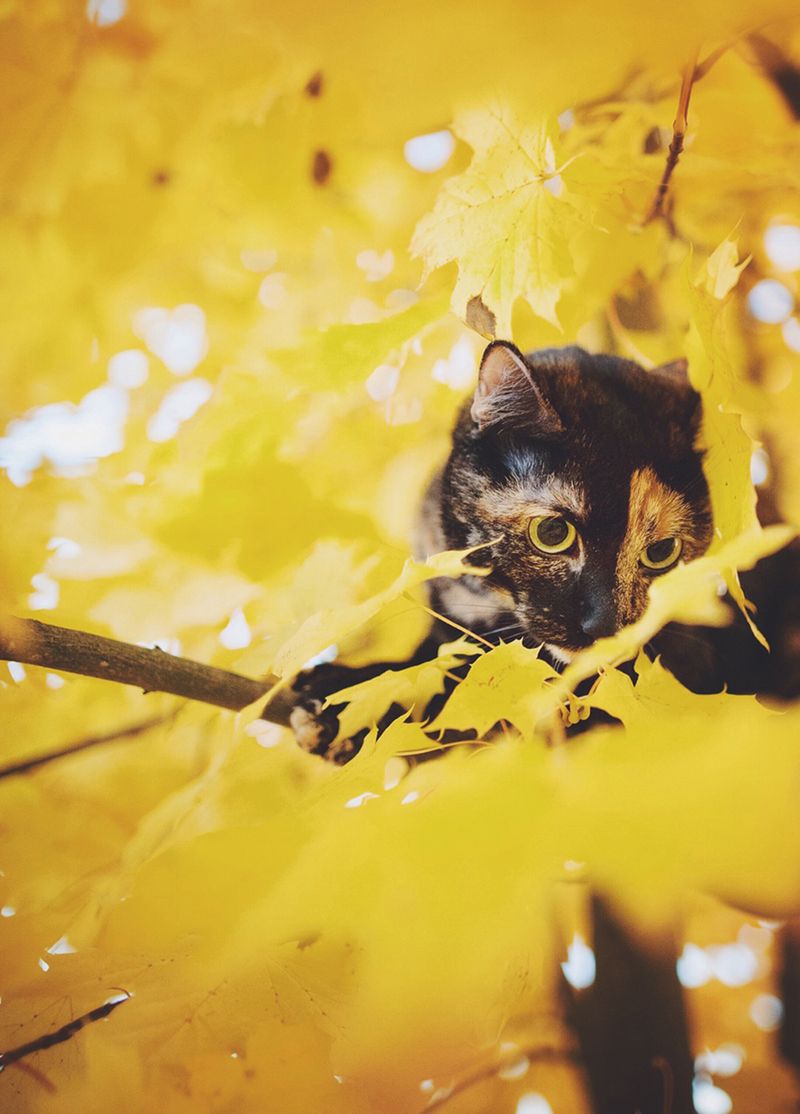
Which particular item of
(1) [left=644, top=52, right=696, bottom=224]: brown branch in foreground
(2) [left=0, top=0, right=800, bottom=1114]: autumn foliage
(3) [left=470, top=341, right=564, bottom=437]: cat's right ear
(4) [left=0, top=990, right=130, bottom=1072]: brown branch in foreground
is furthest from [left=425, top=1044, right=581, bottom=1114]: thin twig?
(1) [left=644, top=52, right=696, bottom=224]: brown branch in foreground

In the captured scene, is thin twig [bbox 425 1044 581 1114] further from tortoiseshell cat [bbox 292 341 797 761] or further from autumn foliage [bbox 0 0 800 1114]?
tortoiseshell cat [bbox 292 341 797 761]

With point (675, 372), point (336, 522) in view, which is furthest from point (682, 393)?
point (336, 522)

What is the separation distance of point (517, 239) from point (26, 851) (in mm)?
741

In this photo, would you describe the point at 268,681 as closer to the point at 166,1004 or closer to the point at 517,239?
the point at 166,1004

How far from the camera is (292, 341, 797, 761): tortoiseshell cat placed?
0.66 meters

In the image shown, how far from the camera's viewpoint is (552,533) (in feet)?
2.26

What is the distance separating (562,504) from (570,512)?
12 mm

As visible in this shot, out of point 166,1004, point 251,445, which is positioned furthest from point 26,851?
point 251,445

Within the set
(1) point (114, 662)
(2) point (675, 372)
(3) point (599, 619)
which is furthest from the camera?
(2) point (675, 372)

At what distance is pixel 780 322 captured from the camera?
2.31 ft

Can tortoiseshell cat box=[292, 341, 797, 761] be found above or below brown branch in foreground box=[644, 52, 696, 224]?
below

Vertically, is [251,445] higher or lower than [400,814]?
higher

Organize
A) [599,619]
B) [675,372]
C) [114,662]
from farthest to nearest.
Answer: [675,372]
[599,619]
[114,662]

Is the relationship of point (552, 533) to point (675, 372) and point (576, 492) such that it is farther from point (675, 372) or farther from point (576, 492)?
point (675, 372)
